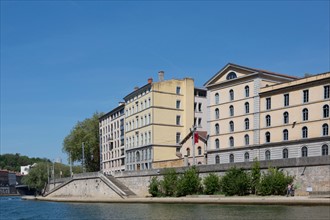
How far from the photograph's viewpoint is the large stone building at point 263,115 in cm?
5328

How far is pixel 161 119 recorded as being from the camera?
7681 cm

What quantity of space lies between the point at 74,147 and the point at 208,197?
57.0 metres

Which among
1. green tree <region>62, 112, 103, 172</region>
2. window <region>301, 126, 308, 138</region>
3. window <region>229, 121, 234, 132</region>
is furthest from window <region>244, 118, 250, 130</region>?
green tree <region>62, 112, 103, 172</region>

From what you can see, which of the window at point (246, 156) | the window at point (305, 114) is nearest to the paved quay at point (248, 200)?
the window at point (246, 156)

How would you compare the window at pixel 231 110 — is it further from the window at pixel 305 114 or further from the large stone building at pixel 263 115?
the window at pixel 305 114

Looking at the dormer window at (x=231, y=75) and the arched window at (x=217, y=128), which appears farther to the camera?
the arched window at (x=217, y=128)

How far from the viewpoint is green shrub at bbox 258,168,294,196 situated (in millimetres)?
43312

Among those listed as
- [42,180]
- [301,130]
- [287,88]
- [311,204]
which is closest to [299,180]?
[311,204]

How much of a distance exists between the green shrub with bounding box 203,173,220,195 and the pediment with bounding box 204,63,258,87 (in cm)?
1716

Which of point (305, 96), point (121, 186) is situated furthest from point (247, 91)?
point (121, 186)

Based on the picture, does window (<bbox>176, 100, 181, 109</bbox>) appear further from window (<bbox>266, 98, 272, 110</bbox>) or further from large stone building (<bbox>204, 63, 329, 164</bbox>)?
window (<bbox>266, 98, 272, 110</bbox>)

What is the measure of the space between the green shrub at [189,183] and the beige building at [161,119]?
19.7m

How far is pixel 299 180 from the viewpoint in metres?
43.1

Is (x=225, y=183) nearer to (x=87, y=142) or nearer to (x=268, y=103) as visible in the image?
(x=268, y=103)
